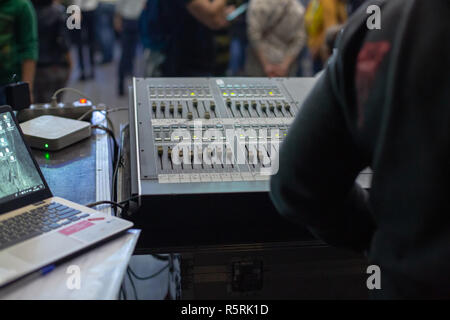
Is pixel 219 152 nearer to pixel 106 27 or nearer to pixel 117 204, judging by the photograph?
pixel 117 204

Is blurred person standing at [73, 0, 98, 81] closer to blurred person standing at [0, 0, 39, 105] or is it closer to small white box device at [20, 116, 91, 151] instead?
blurred person standing at [0, 0, 39, 105]

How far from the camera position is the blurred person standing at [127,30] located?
15.4 feet

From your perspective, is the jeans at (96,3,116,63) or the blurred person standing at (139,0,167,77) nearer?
the blurred person standing at (139,0,167,77)

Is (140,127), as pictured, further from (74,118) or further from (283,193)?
(283,193)

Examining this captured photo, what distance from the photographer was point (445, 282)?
0.58m

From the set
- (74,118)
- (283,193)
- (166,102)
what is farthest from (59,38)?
(283,193)

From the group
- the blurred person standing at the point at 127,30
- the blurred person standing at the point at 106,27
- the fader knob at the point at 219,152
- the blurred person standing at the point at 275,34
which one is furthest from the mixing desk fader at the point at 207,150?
the blurred person standing at the point at 106,27

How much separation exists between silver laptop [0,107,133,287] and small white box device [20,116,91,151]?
0.97ft

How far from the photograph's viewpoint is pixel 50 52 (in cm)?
286

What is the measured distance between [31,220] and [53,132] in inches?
19.0


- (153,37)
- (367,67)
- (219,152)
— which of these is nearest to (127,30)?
(153,37)

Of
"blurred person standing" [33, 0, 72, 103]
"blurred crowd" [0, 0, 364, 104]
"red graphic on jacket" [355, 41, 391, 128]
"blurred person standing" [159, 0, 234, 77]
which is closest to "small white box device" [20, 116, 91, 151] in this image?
"blurred crowd" [0, 0, 364, 104]

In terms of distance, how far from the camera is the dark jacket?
1.82 feet

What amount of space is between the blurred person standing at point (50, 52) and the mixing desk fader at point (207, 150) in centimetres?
146
